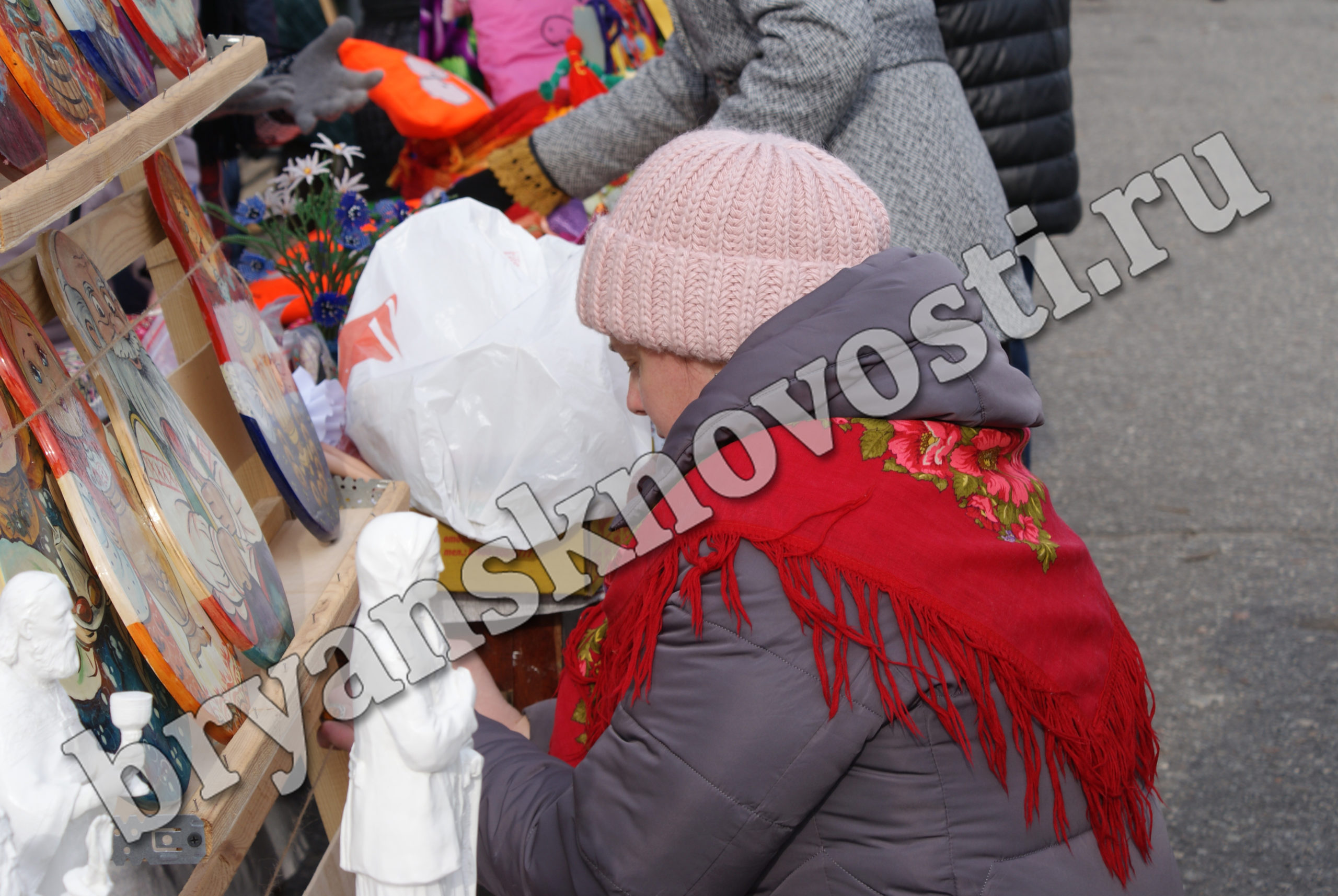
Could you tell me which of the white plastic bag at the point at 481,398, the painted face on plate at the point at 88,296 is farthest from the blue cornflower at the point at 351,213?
the painted face on plate at the point at 88,296

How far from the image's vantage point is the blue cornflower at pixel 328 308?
5.72 ft

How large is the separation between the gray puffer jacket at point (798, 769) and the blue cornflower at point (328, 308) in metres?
0.91

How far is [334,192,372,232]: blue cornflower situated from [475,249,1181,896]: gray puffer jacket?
0.98 m

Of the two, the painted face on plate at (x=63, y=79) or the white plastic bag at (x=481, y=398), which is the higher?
the painted face on plate at (x=63, y=79)

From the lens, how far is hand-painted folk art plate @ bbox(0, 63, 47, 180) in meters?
0.80

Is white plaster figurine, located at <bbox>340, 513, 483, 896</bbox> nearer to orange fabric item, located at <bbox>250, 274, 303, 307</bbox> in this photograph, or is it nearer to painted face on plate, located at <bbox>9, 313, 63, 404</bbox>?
painted face on plate, located at <bbox>9, 313, 63, 404</bbox>

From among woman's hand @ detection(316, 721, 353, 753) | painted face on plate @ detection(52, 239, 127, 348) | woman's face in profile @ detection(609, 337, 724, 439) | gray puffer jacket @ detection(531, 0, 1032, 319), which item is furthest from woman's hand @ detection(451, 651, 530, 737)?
gray puffer jacket @ detection(531, 0, 1032, 319)

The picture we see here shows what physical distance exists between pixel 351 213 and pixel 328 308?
17cm

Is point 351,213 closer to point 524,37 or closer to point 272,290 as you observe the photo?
point 272,290

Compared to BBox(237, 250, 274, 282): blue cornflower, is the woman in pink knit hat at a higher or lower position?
lower

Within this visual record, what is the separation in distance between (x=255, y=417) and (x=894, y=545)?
27.8 inches

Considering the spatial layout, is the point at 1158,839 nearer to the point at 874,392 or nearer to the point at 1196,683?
the point at 874,392

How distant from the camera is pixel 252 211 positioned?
6.15 feet

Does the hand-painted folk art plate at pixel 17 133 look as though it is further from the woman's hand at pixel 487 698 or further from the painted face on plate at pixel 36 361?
the woman's hand at pixel 487 698
